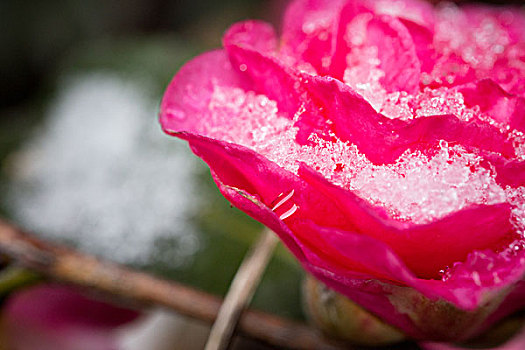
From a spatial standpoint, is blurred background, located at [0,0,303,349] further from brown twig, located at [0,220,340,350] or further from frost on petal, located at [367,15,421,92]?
frost on petal, located at [367,15,421,92]

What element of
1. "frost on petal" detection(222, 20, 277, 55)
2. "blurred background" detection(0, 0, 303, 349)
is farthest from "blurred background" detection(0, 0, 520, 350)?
"frost on petal" detection(222, 20, 277, 55)

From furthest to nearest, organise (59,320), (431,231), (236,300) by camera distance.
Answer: (59,320) < (236,300) < (431,231)

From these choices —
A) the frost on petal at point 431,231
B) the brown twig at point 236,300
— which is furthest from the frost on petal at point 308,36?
the brown twig at point 236,300

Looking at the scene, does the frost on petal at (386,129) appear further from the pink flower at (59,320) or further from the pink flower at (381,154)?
the pink flower at (59,320)

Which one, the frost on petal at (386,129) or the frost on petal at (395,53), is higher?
the frost on petal at (395,53)

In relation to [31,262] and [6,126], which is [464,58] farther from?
[6,126]

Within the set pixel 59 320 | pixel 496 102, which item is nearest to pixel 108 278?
pixel 59 320

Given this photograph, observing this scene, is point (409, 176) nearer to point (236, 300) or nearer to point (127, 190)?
point (236, 300)
